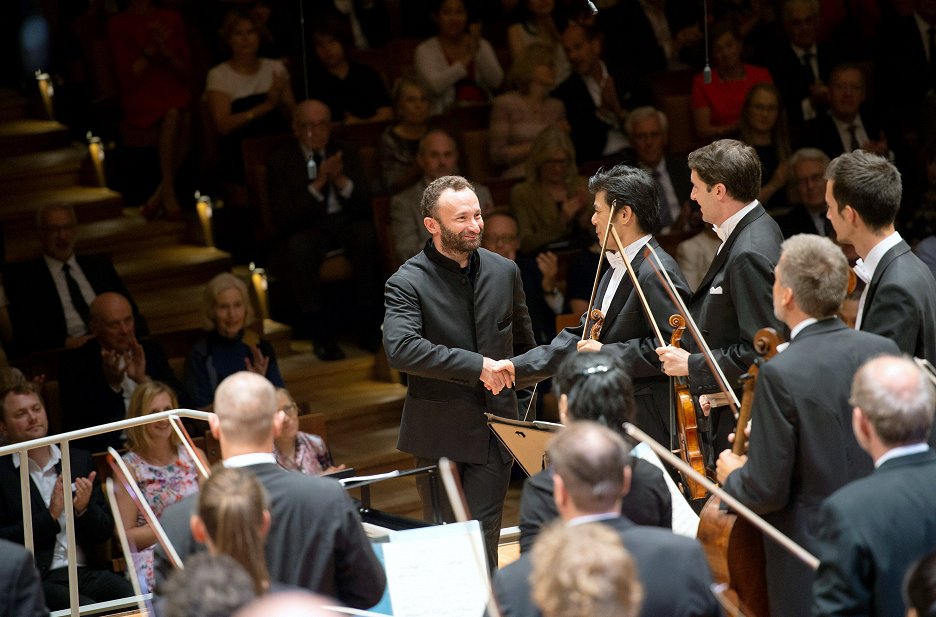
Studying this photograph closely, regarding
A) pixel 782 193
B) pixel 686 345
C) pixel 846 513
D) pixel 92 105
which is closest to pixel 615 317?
pixel 686 345

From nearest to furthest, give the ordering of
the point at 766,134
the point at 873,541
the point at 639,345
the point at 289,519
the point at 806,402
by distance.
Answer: the point at 873,541, the point at 289,519, the point at 806,402, the point at 639,345, the point at 766,134

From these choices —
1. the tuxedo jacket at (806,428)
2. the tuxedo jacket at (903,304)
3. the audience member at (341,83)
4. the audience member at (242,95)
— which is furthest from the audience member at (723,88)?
the tuxedo jacket at (806,428)

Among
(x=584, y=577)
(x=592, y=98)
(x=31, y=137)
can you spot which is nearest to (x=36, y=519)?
(x=584, y=577)

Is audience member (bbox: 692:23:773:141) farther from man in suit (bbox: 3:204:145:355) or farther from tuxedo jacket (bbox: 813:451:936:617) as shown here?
tuxedo jacket (bbox: 813:451:936:617)

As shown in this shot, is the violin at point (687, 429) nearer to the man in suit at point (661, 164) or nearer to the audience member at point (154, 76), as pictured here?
the man in suit at point (661, 164)

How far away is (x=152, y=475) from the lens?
15.8ft

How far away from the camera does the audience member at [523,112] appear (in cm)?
721

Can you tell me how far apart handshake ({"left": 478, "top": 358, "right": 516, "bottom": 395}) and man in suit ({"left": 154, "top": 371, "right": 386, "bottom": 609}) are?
1221mm

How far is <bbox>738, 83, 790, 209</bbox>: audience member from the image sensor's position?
704 centimetres

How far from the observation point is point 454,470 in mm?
3840

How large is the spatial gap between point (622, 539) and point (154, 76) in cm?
569

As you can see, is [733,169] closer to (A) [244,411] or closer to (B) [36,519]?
(A) [244,411]

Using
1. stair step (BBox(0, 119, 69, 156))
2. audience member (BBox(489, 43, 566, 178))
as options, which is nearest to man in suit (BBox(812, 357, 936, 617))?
audience member (BBox(489, 43, 566, 178))

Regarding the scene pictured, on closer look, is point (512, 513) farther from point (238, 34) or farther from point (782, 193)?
point (238, 34)
